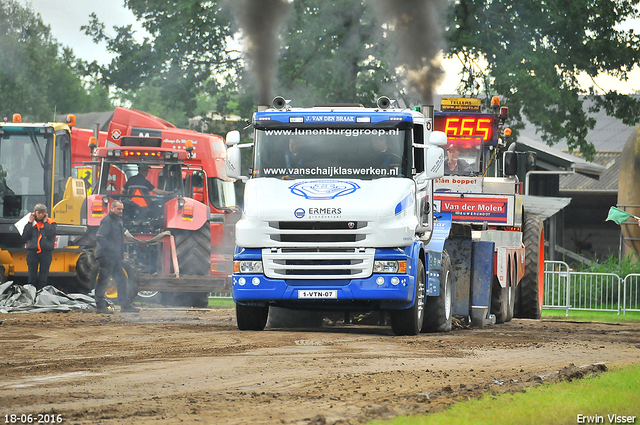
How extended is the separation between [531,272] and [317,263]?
27.8ft

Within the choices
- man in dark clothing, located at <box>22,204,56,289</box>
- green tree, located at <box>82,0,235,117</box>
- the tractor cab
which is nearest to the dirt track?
man in dark clothing, located at <box>22,204,56,289</box>

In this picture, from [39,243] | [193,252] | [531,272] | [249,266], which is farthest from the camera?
[531,272]

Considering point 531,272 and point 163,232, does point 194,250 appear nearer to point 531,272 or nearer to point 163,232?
point 163,232

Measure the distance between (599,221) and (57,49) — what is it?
166 feet

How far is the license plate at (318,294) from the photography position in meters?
12.5

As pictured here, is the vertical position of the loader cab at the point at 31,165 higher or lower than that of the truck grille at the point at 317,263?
higher

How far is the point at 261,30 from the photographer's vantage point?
23.7 m

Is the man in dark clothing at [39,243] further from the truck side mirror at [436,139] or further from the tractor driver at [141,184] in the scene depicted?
the truck side mirror at [436,139]

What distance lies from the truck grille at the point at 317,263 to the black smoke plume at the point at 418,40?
37.1ft

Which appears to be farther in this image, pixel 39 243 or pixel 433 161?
A: pixel 39 243

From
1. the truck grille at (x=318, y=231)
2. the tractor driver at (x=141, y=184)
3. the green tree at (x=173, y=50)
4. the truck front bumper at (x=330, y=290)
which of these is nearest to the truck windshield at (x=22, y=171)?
the tractor driver at (x=141, y=184)

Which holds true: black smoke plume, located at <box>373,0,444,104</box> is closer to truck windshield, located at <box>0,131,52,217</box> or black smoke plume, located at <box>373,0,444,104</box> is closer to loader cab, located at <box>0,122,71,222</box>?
loader cab, located at <box>0,122,71,222</box>

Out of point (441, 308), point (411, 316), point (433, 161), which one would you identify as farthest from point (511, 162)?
point (411, 316)

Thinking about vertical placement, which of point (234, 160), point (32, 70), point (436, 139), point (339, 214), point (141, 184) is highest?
point (32, 70)
